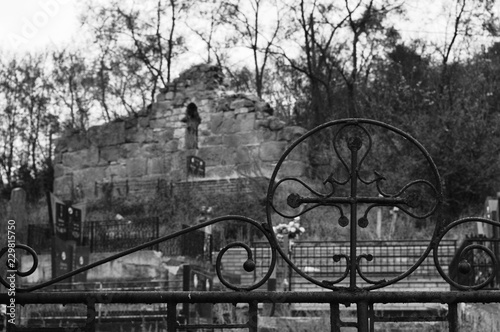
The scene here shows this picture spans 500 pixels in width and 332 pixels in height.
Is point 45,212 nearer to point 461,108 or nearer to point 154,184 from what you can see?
point 154,184

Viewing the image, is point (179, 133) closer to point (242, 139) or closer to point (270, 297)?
point (242, 139)

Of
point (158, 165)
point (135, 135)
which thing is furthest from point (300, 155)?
point (135, 135)

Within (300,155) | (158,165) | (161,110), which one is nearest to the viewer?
(300,155)

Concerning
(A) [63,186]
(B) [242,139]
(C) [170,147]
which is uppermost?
(B) [242,139]

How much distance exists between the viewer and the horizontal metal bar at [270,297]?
3.70m

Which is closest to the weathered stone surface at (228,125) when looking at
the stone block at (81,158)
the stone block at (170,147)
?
the stone block at (170,147)

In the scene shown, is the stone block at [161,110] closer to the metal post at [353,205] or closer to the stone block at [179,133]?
the stone block at [179,133]

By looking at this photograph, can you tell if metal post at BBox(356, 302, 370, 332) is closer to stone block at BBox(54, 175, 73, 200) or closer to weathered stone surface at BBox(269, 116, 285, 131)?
weathered stone surface at BBox(269, 116, 285, 131)

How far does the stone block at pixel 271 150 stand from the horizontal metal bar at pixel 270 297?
20.3 m

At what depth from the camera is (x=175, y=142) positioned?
25781 millimetres

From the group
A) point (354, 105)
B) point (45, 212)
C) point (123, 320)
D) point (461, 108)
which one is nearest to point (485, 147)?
point (461, 108)

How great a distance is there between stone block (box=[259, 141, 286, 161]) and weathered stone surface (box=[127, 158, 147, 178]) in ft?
11.1

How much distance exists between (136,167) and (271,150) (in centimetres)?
389

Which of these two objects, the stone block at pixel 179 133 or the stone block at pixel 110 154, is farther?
the stone block at pixel 110 154
